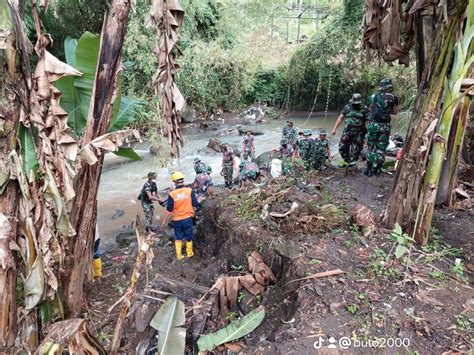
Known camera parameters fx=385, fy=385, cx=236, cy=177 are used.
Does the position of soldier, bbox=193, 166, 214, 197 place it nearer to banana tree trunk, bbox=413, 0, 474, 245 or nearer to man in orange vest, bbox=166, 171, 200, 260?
man in orange vest, bbox=166, 171, 200, 260

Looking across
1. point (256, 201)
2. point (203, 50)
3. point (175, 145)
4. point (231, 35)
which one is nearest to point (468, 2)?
point (175, 145)

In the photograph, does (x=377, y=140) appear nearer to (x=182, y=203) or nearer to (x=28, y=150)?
(x=182, y=203)

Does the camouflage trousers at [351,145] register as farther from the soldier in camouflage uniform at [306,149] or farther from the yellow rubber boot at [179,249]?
the yellow rubber boot at [179,249]

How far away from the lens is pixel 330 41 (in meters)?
13.8

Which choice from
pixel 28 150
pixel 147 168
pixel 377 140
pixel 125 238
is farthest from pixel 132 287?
pixel 147 168

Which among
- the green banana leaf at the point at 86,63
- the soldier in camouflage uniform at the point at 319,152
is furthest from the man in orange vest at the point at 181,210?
the soldier in camouflage uniform at the point at 319,152

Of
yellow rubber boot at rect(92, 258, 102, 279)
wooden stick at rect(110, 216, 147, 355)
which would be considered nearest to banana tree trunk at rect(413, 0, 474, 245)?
wooden stick at rect(110, 216, 147, 355)

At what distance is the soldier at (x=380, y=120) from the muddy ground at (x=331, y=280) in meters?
0.94

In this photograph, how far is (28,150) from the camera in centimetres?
303

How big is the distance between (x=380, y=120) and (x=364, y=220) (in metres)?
2.78

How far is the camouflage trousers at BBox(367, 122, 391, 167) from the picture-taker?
21.9 ft

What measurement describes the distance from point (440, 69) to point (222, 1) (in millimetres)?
17194

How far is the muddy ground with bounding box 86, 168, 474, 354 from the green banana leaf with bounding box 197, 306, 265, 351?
0.55ft

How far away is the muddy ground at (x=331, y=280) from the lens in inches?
127
